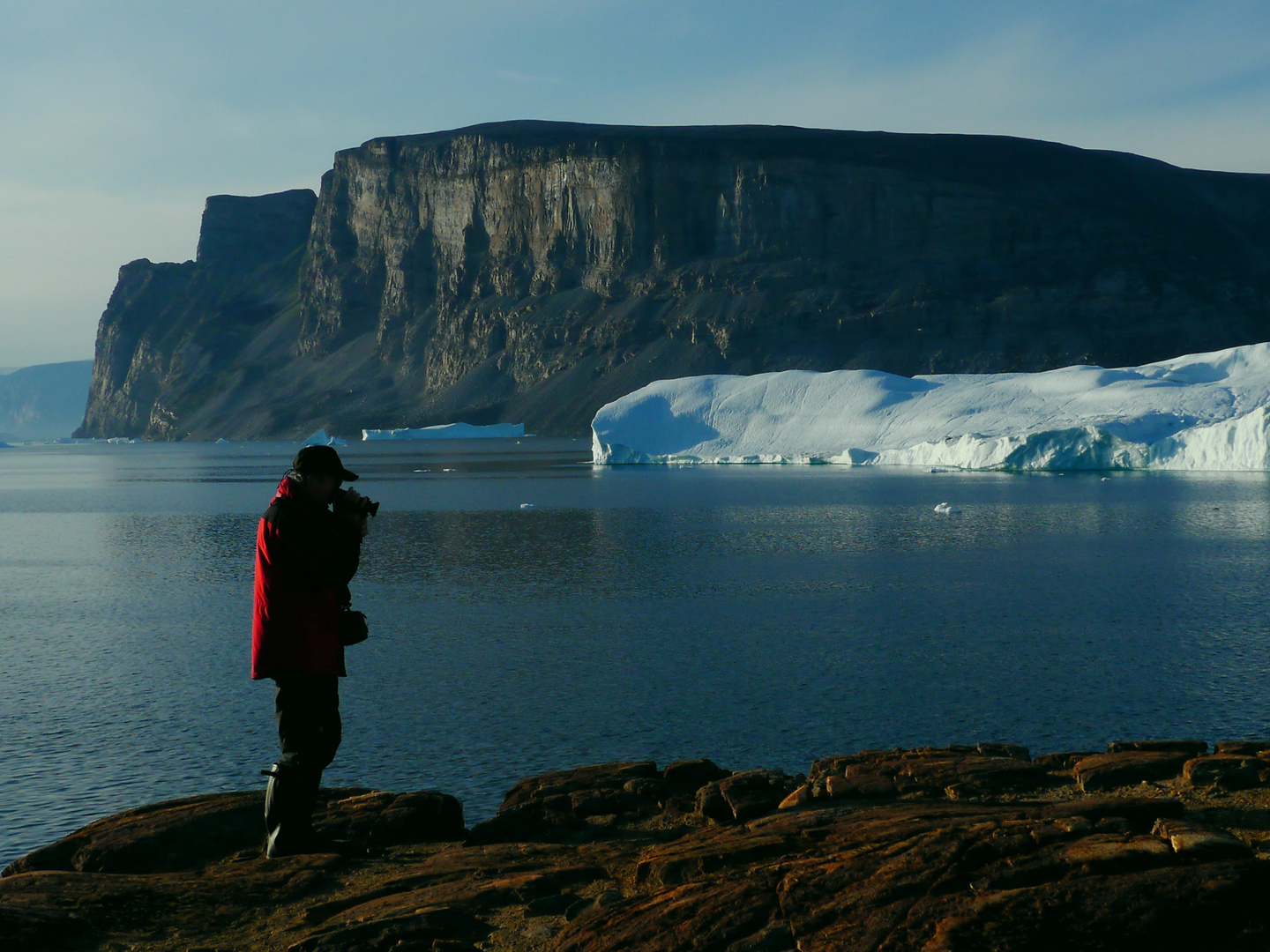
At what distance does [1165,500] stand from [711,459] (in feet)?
87.1

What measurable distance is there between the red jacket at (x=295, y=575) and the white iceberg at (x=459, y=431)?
134m

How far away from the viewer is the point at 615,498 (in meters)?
35.1

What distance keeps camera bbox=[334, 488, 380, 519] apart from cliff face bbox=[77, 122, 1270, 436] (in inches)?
4684

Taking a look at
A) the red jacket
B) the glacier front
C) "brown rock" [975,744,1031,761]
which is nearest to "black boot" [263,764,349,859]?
the red jacket

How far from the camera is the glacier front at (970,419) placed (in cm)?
4341

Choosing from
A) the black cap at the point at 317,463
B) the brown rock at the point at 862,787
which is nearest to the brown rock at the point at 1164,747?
the brown rock at the point at 862,787

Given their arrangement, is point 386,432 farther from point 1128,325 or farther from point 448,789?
point 448,789

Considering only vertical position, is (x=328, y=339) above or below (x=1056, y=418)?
above

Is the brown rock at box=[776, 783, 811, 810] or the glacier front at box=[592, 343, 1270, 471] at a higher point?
the glacier front at box=[592, 343, 1270, 471]

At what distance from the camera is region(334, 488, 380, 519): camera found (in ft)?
18.1

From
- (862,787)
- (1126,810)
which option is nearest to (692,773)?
(862,787)

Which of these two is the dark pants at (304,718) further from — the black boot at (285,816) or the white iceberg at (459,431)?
the white iceberg at (459,431)

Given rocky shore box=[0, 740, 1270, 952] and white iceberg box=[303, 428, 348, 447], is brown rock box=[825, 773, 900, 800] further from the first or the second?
white iceberg box=[303, 428, 348, 447]

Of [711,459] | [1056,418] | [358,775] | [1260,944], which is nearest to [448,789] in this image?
[358,775]
